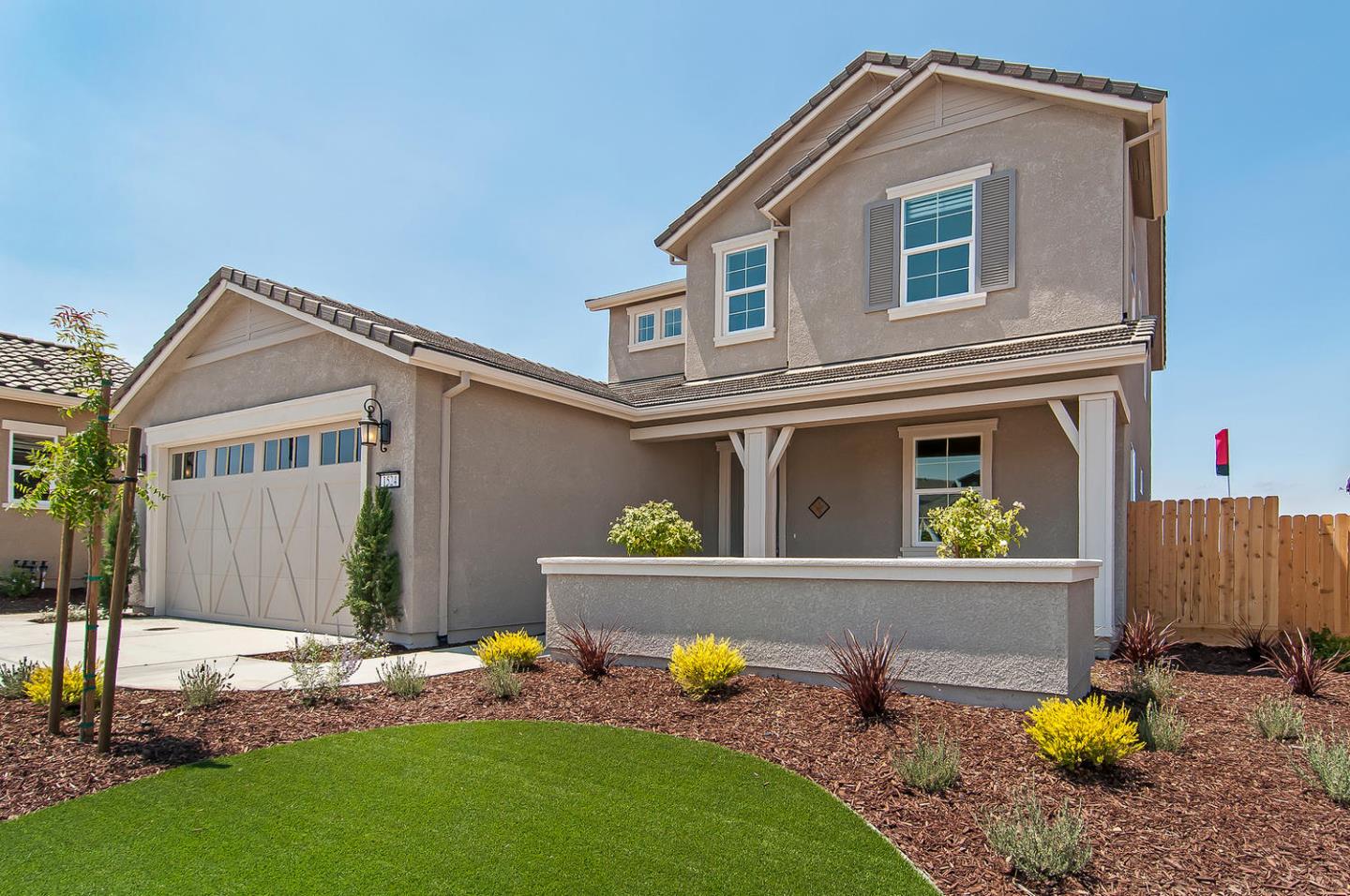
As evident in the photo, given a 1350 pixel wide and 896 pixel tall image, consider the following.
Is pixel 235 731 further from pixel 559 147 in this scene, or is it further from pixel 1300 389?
pixel 1300 389

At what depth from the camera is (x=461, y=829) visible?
414 cm

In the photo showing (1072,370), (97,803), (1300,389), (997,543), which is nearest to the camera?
(97,803)

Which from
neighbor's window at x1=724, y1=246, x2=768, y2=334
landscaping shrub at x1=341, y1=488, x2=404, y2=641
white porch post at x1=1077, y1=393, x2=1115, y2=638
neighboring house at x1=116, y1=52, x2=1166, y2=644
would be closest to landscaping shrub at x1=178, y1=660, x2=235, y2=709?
landscaping shrub at x1=341, y1=488, x2=404, y2=641

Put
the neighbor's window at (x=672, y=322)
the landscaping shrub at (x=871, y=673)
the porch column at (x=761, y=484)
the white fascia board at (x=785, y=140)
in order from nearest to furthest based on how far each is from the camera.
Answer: the landscaping shrub at (x=871, y=673), the porch column at (x=761, y=484), the white fascia board at (x=785, y=140), the neighbor's window at (x=672, y=322)

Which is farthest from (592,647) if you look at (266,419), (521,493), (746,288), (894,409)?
(746,288)

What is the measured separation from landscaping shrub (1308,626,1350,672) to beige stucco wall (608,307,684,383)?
10.8 meters

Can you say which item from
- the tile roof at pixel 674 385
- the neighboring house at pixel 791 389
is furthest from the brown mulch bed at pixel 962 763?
the tile roof at pixel 674 385

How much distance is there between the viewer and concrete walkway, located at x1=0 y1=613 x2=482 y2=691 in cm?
765

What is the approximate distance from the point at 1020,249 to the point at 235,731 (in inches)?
413

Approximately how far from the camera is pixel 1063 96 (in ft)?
33.7

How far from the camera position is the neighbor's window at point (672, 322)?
54.2 ft

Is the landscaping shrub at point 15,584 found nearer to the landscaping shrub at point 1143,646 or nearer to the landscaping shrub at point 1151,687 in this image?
the landscaping shrub at point 1151,687

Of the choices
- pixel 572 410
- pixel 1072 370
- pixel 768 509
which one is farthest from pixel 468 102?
pixel 1072 370

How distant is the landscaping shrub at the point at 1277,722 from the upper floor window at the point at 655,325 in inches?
473
